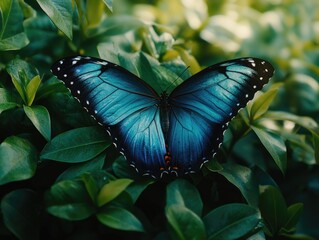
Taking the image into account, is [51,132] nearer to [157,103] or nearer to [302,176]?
[157,103]

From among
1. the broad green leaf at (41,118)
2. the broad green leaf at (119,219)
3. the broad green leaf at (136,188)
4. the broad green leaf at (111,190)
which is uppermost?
the broad green leaf at (41,118)

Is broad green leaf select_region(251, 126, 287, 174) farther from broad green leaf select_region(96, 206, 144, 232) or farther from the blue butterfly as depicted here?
broad green leaf select_region(96, 206, 144, 232)

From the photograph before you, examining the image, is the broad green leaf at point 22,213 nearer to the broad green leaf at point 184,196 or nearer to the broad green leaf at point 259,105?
the broad green leaf at point 184,196

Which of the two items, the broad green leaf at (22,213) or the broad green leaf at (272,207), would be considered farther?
the broad green leaf at (272,207)

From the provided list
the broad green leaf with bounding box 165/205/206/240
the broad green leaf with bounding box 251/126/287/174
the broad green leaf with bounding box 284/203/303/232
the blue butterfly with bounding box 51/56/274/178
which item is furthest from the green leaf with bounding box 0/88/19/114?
the broad green leaf with bounding box 284/203/303/232

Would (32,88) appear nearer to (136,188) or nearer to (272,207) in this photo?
(136,188)

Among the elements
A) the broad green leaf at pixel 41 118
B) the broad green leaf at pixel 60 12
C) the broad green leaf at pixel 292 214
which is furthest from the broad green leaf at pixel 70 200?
the broad green leaf at pixel 292 214

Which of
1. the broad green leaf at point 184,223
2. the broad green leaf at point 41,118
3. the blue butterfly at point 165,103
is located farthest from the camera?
the blue butterfly at point 165,103
